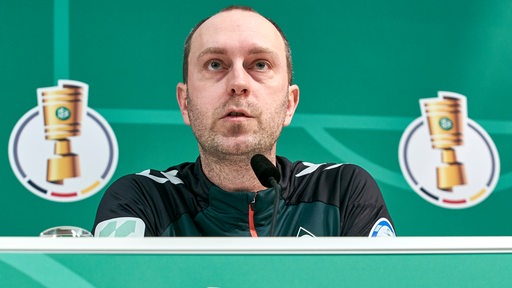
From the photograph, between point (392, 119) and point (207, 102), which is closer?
point (207, 102)

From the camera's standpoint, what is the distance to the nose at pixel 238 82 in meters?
1.30

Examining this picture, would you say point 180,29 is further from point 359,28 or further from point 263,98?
point 263,98

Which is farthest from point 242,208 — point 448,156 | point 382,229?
point 448,156

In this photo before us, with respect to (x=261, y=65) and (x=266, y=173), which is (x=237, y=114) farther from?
(x=266, y=173)

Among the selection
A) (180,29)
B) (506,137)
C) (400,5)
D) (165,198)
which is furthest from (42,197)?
(506,137)

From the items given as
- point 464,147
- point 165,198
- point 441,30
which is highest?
point 441,30

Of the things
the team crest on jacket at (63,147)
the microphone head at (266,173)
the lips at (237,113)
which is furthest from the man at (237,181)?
the team crest on jacket at (63,147)

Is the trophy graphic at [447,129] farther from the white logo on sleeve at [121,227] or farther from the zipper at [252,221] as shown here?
the white logo on sleeve at [121,227]

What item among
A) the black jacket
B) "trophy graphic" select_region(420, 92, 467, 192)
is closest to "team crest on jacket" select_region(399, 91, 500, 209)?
"trophy graphic" select_region(420, 92, 467, 192)

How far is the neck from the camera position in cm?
134

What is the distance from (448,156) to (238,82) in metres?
1.09

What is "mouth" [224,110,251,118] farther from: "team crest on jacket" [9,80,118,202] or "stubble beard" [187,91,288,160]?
"team crest on jacket" [9,80,118,202]

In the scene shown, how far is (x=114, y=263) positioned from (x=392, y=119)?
5.27 ft

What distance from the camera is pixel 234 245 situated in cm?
66
